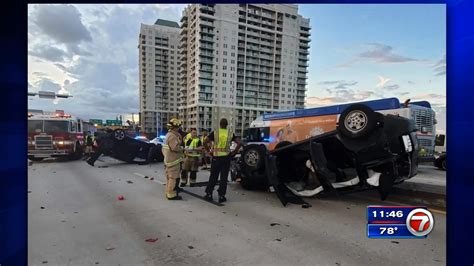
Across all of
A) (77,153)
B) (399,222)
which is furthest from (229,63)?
(77,153)

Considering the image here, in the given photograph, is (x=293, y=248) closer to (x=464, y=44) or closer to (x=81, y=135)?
(x=464, y=44)

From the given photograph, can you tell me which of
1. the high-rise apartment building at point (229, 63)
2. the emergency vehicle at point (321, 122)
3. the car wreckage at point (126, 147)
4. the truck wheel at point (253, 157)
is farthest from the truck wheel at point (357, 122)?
the car wreckage at point (126, 147)

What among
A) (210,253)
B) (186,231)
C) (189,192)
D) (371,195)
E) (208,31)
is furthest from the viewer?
(189,192)

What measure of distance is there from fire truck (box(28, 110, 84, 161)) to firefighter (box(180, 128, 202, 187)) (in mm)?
7379

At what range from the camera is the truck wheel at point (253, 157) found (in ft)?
18.3

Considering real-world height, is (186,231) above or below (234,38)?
below

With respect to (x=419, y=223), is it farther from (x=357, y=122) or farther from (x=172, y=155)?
Answer: (x=172, y=155)

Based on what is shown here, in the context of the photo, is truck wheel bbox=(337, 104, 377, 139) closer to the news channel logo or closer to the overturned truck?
the overturned truck

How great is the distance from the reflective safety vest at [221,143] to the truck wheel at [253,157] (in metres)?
0.66

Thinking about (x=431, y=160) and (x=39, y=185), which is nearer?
(x=39, y=185)

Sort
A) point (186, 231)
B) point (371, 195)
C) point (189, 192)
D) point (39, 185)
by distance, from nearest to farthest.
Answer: point (186, 231)
point (371, 195)
point (189, 192)
point (39, 185)
